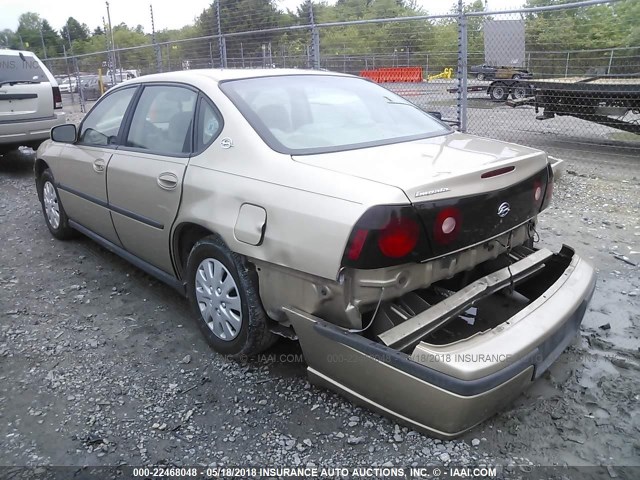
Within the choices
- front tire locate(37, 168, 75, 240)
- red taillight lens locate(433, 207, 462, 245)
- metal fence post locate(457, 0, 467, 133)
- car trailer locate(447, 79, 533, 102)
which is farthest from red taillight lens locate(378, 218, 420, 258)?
car trailer locate(447, 79, 533, 102)

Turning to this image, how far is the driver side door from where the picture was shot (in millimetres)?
3819

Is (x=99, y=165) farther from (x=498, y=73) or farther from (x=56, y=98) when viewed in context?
(x=498, y=73)

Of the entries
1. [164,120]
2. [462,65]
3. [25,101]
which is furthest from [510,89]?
[164,120]

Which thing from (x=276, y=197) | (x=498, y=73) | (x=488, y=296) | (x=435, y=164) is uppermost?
(x=498, y=73)

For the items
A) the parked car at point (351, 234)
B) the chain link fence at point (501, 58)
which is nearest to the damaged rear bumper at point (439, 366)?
the parked car at point (351, 234)

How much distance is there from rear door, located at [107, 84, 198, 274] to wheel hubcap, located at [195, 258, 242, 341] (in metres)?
0.40

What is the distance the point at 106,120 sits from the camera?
13.2 ft

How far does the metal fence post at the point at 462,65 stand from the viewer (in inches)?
264

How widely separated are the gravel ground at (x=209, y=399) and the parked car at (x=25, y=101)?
461 cm

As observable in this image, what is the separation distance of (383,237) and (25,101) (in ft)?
25.2

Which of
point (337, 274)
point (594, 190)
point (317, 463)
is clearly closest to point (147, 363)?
point (317, 463)

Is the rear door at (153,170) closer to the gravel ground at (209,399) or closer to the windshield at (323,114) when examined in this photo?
the windshield at (323,114)

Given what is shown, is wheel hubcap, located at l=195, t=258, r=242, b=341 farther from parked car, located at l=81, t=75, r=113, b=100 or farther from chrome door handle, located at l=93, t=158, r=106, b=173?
parked car, located at l=81, t=75, r=113, b=100

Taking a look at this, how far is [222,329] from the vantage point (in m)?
2.97
